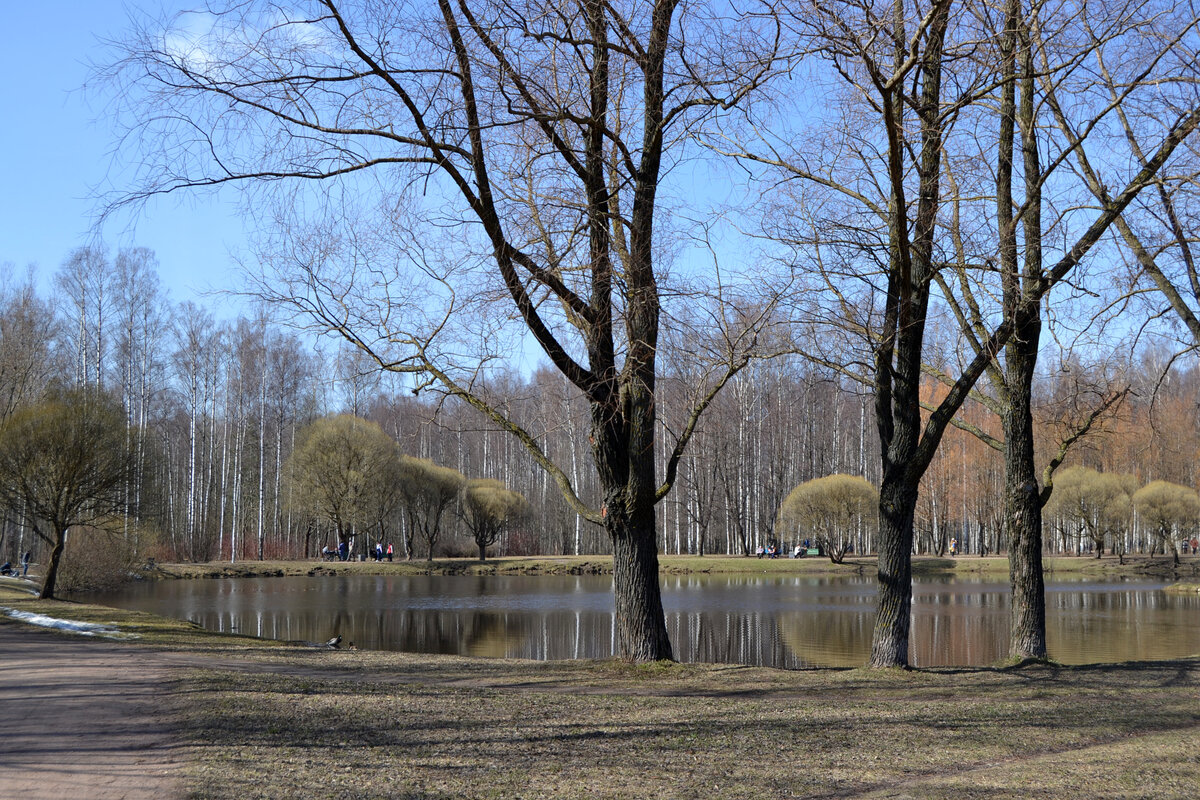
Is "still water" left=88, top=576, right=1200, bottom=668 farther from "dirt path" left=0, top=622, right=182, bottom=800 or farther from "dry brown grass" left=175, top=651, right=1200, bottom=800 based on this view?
"dirt path" left=0, top=622, right=182, bottom=800

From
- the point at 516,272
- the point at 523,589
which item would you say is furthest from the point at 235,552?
the point at 516,272

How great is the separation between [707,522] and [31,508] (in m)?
36.4

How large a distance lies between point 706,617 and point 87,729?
57.9ft

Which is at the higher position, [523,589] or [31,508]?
[31,508]

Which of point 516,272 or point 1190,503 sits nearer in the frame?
point 516,272

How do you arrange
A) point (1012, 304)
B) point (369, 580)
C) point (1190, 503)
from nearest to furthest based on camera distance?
point (1012, 304), point (369, 580), point (1190, 503)

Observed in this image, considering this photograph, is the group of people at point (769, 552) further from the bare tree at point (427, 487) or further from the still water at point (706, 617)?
the bare tree at point (427, 487)

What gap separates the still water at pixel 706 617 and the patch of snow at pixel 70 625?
3958mm

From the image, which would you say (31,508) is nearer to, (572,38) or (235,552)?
(572,38)

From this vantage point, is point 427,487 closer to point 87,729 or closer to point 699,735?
point 87,729

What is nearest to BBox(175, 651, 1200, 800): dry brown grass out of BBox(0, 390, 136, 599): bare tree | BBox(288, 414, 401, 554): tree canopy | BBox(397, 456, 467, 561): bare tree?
BBox(0, 390, 136, 599): bare tree

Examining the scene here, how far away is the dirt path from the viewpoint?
5316mm

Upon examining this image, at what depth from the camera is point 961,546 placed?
6231 centimetres

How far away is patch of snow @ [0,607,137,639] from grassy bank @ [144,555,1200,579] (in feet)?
75.9
